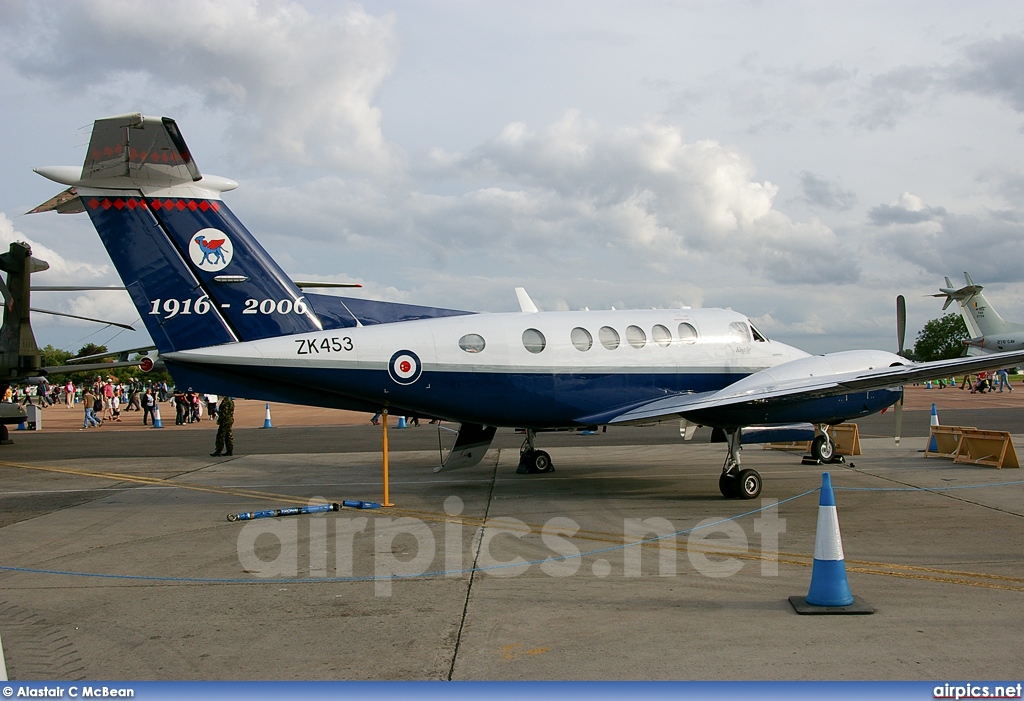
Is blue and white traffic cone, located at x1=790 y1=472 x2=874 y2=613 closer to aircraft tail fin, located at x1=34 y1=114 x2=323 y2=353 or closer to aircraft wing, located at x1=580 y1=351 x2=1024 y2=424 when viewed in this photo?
aircraft wing, located at x1=580 y1=351 x2=1024 y2=424

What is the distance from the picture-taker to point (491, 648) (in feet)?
18.2

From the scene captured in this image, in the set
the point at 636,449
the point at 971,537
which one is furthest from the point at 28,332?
the point at 971,537

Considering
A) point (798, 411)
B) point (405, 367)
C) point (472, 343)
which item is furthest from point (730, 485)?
point (405, 367)

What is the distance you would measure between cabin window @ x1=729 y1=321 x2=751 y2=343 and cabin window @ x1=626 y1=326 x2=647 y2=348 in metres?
1.82

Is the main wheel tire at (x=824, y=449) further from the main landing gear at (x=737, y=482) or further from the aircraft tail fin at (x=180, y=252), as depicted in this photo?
the aircraft tail fin at (x=180, y=252)

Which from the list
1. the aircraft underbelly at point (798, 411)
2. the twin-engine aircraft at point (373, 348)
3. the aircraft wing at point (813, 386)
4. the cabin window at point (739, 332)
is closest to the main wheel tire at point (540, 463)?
the twin-engine aircraft at point (373, 348)

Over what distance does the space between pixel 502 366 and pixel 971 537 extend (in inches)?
268

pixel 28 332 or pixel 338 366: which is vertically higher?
pixel 28 332

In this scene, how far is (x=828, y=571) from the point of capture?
628 centimetres

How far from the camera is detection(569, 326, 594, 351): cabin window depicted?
42.8 feet

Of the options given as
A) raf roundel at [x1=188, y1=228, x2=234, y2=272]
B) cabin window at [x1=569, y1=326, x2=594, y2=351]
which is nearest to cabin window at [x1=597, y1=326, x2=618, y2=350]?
cabin window at [x1=569, y1=326, x2=594, y2=351]

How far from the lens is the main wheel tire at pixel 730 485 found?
11898 mm

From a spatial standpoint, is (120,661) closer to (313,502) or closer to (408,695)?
(408,695)

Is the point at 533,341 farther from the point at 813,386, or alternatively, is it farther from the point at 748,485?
the point at 813,386
